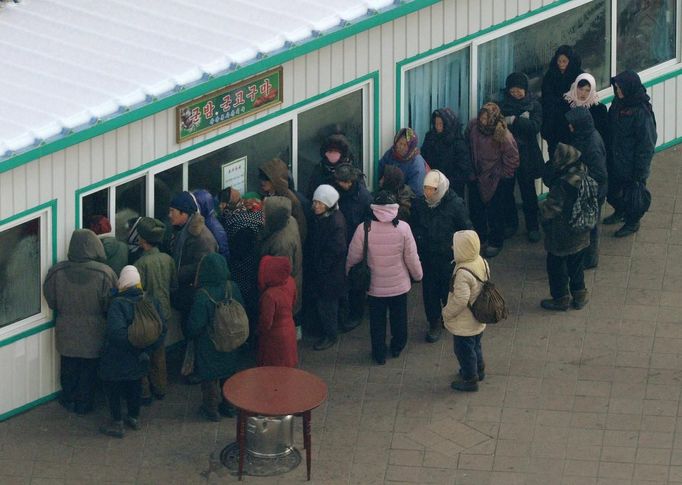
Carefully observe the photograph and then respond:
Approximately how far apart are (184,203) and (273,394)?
2.33 metres

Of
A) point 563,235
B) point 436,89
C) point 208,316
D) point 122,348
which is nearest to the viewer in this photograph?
point 122,348

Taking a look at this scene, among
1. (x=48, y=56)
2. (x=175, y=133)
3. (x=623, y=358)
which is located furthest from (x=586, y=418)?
(x=48, y=56)

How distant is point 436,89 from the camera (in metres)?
22.4

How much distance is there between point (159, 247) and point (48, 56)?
2.06 metres

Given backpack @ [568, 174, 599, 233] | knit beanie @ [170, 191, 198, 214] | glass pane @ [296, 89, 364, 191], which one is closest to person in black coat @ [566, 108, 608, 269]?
backpack @ [568, 174, 599, 233]

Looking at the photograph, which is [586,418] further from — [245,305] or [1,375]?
[1,375]

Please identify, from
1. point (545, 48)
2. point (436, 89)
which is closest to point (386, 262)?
point (436, 89)

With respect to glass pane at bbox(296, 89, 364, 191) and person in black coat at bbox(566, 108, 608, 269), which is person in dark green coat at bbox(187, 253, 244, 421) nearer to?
glass pane at bbox(296, 89, 364, 191)

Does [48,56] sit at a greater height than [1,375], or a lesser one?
greater

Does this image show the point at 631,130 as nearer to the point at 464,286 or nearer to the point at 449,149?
the point at 449,149

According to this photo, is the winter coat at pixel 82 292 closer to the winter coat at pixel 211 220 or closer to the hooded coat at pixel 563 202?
the winter coat at pixel 211 220

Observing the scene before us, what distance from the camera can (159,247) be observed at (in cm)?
2011

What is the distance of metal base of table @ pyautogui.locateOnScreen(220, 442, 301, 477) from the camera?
1853 cm

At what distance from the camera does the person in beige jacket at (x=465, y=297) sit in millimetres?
19297
